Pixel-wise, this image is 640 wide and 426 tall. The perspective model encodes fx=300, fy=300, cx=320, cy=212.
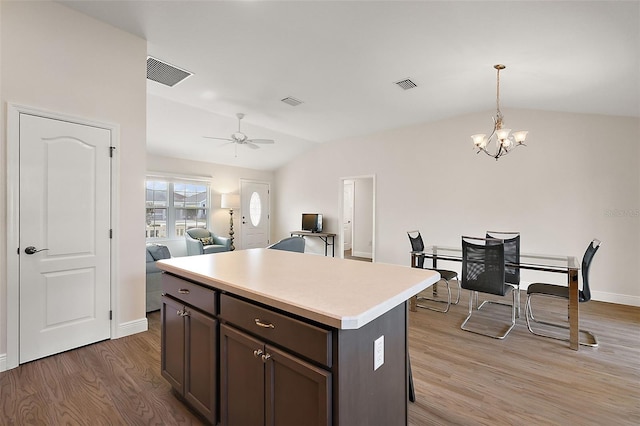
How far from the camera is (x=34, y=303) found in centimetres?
243

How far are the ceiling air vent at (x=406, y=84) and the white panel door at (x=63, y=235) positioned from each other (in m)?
3.27

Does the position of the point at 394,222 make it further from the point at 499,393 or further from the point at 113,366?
the point at 113,366

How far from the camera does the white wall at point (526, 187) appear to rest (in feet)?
13.2

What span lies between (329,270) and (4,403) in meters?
2.23

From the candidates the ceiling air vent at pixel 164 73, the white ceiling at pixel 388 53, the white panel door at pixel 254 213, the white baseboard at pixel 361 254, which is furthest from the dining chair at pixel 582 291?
the white panel door at pixel 254 213

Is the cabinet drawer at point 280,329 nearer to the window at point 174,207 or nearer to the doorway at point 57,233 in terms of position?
the doorway at point 57,233

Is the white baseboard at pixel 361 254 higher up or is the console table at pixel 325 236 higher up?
the console table at pixel 325 236

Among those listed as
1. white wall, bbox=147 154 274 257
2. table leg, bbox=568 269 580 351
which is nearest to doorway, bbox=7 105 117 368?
white wall, bbox=147 154 274 257

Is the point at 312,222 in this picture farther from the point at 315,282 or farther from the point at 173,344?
the point at 315,282

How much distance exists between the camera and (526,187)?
4684 mm

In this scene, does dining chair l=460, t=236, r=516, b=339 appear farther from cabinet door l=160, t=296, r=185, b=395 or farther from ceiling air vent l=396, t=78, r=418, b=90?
cabinet door l=160, t=296, r=185, b=395

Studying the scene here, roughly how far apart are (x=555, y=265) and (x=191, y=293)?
3370 mm

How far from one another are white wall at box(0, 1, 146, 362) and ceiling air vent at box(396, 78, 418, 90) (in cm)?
288

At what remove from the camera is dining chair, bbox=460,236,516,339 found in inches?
118
